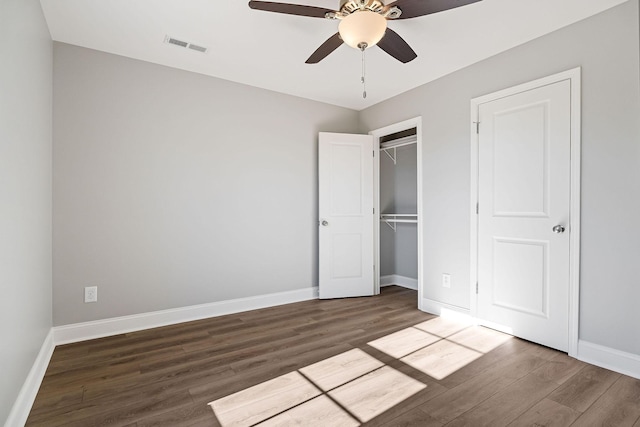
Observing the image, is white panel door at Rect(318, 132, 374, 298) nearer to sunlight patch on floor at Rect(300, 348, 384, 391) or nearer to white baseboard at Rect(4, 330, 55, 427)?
sunlight patch on floor at Rect(300, 348, 384, 391)

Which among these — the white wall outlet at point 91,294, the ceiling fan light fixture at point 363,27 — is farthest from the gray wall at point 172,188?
the ceiling fan light fixture at point 363,27

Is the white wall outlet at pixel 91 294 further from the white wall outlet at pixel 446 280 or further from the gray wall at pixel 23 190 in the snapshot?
the white wall outlet at pixel 446 280

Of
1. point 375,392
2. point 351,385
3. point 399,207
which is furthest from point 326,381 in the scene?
point 399,207

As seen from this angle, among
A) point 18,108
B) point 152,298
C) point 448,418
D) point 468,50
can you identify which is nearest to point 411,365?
point 448,418

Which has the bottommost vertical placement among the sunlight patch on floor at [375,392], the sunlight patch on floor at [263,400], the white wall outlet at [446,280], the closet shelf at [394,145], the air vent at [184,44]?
the sunlight patch on floor at [263,400]

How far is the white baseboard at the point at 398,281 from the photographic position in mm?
4620

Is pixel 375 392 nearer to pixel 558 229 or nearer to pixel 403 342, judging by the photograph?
pixel 403 342

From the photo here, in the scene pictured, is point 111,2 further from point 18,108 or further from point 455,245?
point 455,245

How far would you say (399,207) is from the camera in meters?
4.84

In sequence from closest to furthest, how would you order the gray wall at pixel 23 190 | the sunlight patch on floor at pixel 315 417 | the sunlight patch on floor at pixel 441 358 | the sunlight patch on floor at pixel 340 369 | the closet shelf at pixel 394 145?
the gray wall at pixel 23 190, the sunlight patch on floor at pixel 315 417, the sunlight patch on floor at pixel 340 369, the sunlight patch on floor at pixel 441 358, the closet shelf at pixel 394 145

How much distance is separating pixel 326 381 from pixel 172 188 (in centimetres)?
233

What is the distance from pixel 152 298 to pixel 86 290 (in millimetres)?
538

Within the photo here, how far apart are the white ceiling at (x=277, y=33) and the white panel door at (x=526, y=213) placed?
534mm

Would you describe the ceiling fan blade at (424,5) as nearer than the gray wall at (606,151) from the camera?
Yes
